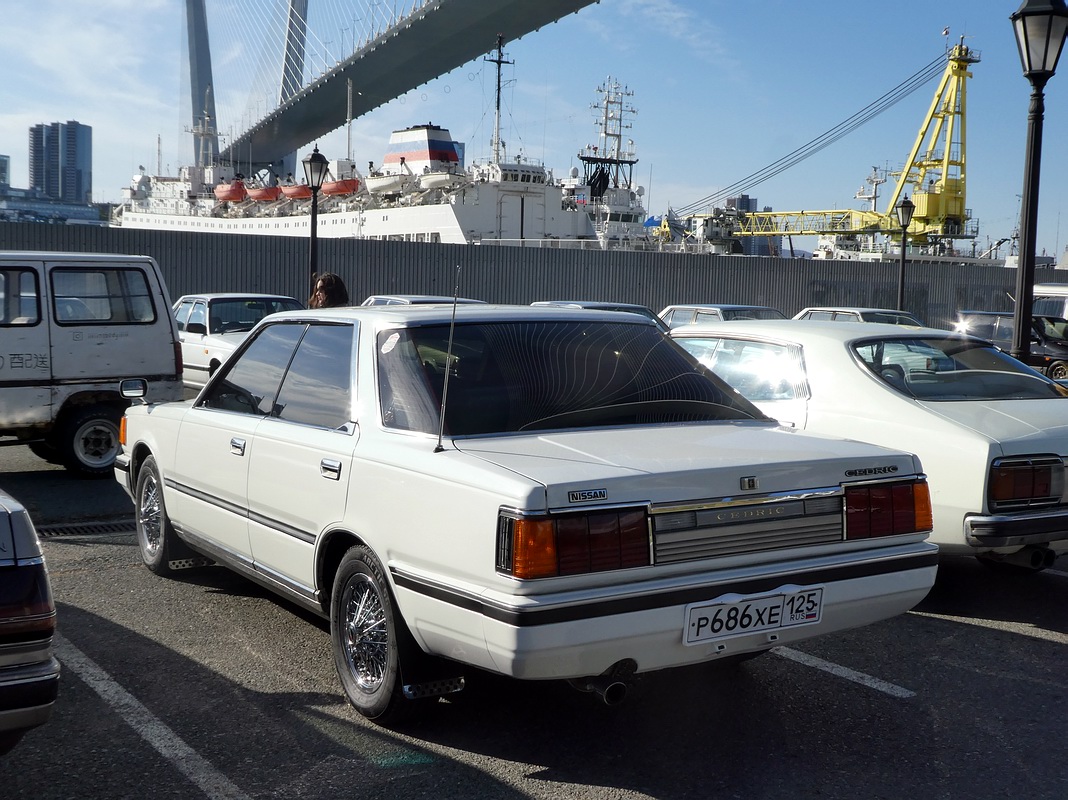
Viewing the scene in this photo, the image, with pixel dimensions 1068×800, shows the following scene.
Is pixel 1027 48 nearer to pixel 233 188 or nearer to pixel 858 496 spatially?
pixel 858 496

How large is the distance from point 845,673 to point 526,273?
2636 centimetres

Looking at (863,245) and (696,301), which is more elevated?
(863,245)

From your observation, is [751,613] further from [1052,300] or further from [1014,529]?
[1052,300]

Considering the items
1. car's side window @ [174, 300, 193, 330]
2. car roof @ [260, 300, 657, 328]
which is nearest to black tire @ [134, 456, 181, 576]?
car roof @ [260, 300, 657, 328]

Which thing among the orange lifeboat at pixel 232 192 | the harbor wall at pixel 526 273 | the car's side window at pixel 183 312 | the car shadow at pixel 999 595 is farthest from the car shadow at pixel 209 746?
the orange lifeboat at pixel 232 192

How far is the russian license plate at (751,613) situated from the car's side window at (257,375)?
7.29 feet

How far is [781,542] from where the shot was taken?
3.30 metres

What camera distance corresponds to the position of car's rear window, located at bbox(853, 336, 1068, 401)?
5.84 meters

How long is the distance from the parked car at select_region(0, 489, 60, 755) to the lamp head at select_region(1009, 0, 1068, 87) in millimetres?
8143

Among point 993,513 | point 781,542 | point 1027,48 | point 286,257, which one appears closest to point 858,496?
point 781,542

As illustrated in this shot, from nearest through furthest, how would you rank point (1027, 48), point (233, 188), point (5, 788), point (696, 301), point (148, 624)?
point (5, 788) → point (148, 624) → point (1027, 48) → point (696, 301) → point (233, 188)

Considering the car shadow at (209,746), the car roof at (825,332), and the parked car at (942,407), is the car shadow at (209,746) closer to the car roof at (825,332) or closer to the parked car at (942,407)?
the parked car at (942,407)

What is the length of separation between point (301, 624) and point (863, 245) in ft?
212

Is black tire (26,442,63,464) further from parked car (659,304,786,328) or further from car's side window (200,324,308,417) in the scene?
parked car (659,304,786,328)
